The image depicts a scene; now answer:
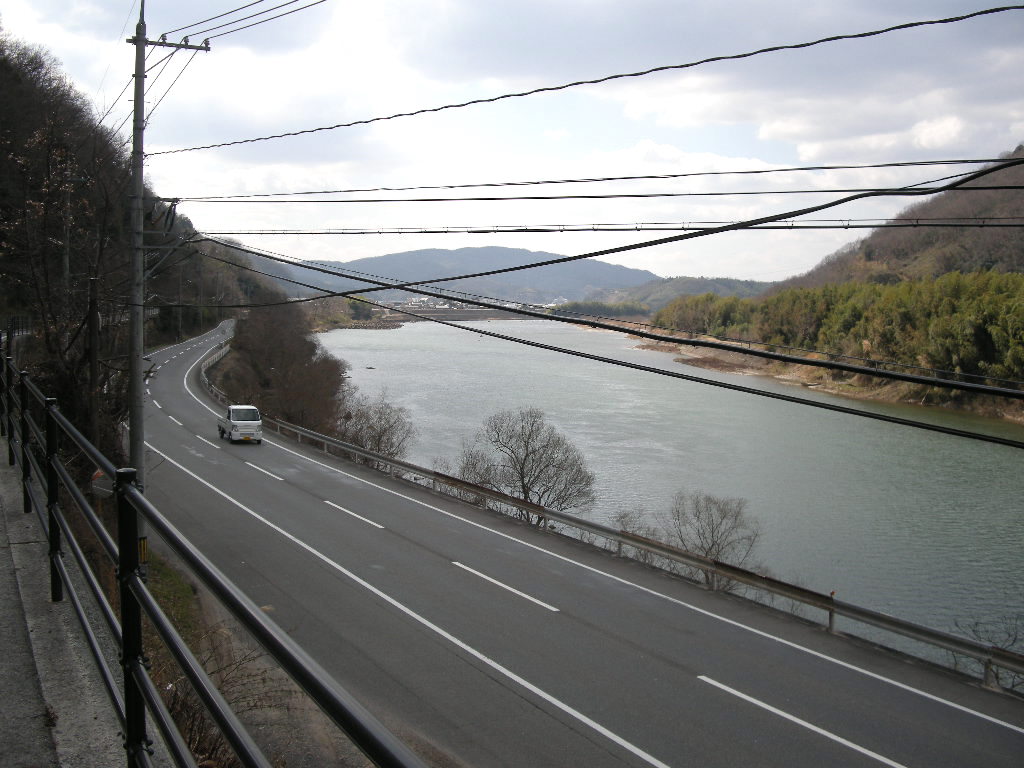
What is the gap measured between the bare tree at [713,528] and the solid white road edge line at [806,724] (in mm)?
9622

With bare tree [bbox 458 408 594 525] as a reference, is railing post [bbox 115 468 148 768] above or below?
above

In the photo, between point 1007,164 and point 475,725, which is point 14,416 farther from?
point 1007,164

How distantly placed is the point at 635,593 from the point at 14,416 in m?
9.75

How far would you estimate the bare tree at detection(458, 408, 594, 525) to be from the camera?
81.3ft

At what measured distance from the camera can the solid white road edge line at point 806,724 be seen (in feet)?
27.3

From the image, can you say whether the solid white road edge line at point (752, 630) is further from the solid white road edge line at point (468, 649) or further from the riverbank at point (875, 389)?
the riverbank at point (875, 389)

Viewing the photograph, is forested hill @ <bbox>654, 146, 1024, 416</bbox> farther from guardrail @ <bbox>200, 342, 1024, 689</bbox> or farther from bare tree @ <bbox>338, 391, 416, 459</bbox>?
bare tree @ <bbox>338, 391, 416, 459</bbox>

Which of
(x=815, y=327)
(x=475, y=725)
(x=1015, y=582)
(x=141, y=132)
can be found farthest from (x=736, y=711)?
(x=815, y=327)

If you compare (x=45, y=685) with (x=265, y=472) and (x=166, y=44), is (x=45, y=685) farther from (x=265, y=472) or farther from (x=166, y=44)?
(x=265, y=472)

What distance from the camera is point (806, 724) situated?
353 inches

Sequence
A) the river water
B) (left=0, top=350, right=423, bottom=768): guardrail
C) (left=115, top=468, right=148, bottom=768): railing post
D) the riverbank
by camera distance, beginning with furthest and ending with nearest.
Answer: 1. the riverbank
2. the river water
3. (left=115, top=468, right=148, bottom=768): railing post
4. (left=0, top=350, right=423, bottom=768): guardrail

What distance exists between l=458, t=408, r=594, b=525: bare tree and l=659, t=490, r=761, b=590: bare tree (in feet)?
10.1

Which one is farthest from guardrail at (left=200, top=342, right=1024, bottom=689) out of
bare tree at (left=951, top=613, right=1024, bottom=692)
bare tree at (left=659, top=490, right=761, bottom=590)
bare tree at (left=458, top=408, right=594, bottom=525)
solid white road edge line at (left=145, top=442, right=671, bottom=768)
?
solid white road edge line at (left=145, top=442, right=671, bottom=768)

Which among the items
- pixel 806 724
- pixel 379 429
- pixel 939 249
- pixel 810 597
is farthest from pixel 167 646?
pixel 939 249
